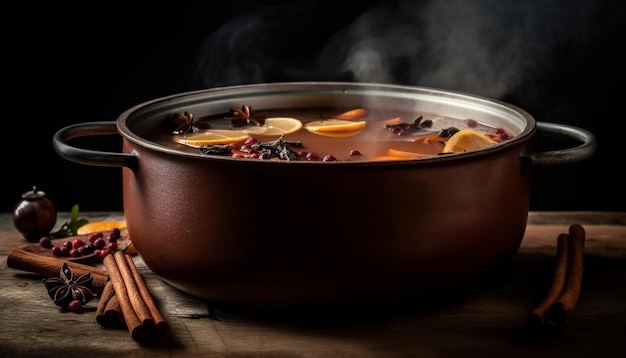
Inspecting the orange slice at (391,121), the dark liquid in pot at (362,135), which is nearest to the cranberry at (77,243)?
the dark liquid in pot at (362,135)

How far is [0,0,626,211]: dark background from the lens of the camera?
3680mm

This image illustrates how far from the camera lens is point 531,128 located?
215 centimetres

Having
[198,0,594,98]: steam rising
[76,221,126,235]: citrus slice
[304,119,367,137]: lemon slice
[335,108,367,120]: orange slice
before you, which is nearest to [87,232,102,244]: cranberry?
[76,221,126,235]: citrus slice

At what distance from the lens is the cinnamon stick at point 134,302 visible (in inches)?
75.2

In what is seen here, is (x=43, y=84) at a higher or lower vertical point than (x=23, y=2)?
lower

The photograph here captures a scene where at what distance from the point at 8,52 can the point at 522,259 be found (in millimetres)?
2670

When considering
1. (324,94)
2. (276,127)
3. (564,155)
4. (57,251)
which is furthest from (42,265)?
(564,155)

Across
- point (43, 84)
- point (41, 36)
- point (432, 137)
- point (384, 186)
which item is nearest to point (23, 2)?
point (41, 36)

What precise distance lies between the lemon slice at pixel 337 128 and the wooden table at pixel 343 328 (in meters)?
0.71

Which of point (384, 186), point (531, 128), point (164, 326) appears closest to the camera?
point (384, 186)

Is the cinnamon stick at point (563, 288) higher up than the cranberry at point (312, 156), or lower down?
lower down

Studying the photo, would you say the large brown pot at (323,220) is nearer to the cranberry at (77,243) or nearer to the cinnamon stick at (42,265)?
the cinnamon stick at (42,265)

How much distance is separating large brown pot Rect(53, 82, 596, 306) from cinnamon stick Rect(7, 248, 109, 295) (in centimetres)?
26

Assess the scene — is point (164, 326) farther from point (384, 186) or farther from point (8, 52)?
point (8, 52)
